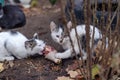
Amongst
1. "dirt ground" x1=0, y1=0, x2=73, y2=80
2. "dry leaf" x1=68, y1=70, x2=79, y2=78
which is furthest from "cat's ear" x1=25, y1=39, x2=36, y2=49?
"dry leaf" x1=68, y1=70, x2=79, y2=78

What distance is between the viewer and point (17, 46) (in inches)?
158

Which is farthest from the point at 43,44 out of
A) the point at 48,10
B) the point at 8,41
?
the point at 48,10

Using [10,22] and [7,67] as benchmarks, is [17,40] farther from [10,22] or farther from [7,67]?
[10,22]

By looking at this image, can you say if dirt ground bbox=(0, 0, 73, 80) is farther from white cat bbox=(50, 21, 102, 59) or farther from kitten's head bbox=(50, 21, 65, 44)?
kitten's head bbox=(50, 21, 65, 44)

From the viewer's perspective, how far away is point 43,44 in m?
3.94

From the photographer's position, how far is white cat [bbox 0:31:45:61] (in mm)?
3938

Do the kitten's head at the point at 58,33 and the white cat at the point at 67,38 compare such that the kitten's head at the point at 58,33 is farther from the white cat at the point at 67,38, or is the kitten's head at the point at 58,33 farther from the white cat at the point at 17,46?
the white cat at the point at 17,46

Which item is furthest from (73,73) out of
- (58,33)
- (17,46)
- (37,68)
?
(17,46)

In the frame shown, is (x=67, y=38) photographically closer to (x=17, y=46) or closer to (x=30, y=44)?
(x=30, y=44)

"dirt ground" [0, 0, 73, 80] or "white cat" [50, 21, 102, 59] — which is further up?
"white cat" [50, 21, 102, 59]

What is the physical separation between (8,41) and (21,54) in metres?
0.21

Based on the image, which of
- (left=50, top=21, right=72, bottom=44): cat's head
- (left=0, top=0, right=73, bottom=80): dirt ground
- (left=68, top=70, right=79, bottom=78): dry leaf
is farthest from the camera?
(left=50, top=21, right=72, bottom=44): cat's head

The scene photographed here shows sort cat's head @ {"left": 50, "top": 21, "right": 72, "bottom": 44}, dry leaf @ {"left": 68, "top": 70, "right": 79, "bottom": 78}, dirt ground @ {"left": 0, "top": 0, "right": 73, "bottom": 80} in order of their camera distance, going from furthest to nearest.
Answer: cat's head @ {"left": 50, "top": 21, "right": 72, "bottom": 44}, dirt ground @ {"left": 0, "top": 0, "right": 73, "bottom": 80}, dry leaf @ {"left": 68, "top": 70, "right": 79, "bottom": 78}

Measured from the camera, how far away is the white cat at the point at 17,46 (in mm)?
3938
